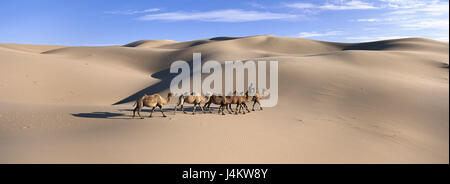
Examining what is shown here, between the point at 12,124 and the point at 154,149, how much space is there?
17.5 feet

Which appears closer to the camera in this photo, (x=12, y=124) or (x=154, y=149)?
(x=154, y=149)

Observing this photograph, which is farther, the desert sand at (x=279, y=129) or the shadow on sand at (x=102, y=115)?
the shadow on sand at (x=102, y=115)

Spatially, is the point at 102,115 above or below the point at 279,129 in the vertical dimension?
above

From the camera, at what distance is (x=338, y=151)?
706cm

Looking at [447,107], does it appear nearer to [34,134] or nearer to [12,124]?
[34,134]

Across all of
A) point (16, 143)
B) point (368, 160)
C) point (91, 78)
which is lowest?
point (368, 160)

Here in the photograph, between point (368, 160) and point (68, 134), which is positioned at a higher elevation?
point (68, 134)

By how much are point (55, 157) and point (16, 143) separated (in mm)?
1783

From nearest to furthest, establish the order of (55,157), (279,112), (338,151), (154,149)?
1. (55,157)
2. (154,149)
3. (338,151)
4. (279,112)

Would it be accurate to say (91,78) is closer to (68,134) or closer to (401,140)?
(68,134)

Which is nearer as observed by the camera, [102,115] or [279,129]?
[279,129]

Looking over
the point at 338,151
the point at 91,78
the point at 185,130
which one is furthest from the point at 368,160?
the point at 91,78

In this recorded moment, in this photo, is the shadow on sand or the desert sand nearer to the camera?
the desert sand

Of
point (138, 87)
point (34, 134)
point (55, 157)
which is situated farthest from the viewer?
point (138, 87)
